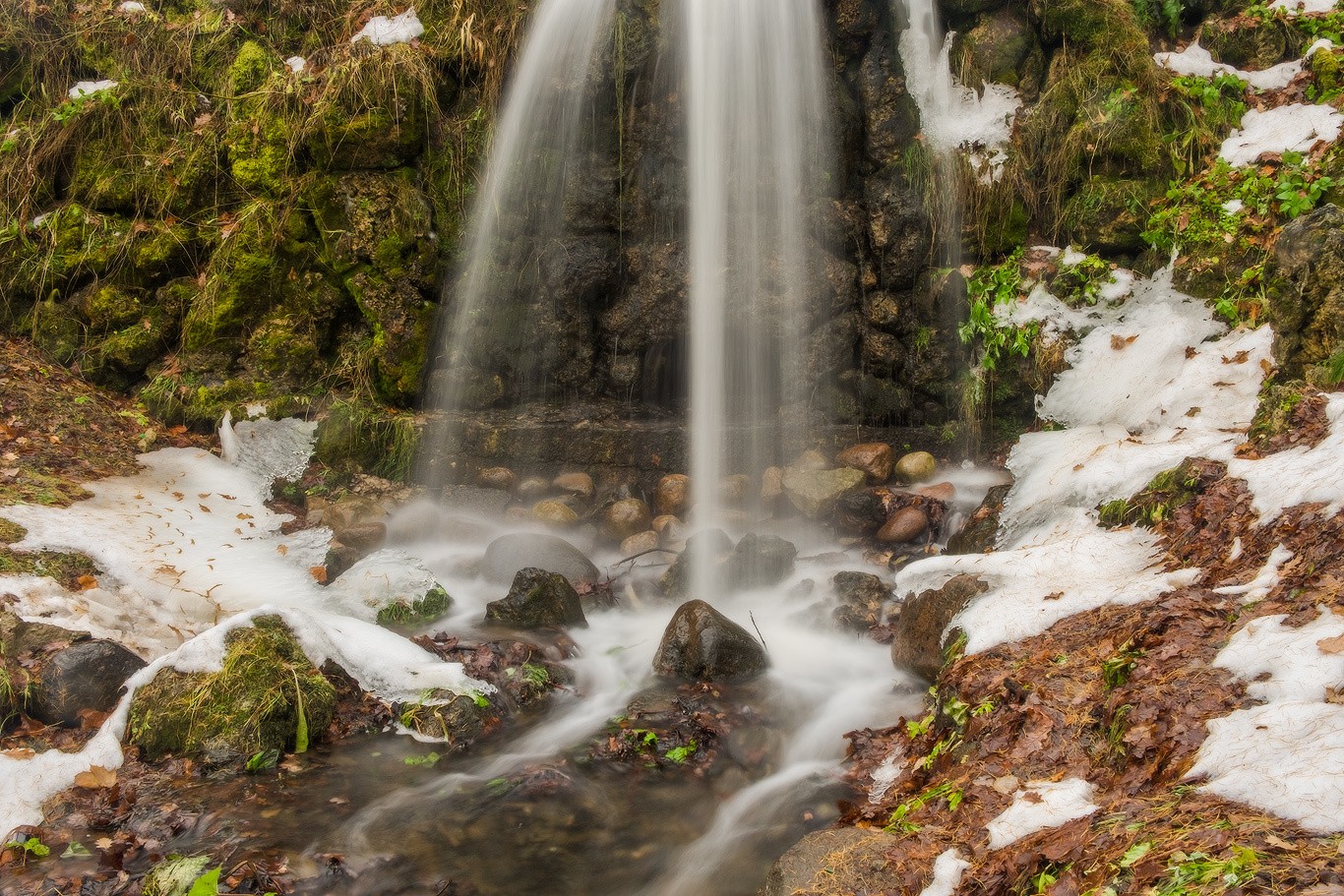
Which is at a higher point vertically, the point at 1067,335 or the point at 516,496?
the point at 1067,335

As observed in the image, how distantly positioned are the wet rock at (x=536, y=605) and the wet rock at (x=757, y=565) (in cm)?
150

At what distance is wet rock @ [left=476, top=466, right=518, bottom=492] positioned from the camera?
8266 mm

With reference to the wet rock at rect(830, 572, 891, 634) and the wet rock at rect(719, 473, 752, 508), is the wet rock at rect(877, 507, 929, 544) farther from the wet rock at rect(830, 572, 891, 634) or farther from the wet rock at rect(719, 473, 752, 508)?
the wet rock at rect(719, 473, 752, 508)

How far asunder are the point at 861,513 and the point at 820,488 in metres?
0.50

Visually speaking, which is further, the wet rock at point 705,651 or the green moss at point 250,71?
the green moss at point 250,71

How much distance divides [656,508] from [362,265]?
3966 mm

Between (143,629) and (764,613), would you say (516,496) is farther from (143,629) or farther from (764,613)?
(143,629)

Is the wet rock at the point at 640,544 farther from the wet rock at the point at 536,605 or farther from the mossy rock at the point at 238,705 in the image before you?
the mossy rock at the point at 238,705

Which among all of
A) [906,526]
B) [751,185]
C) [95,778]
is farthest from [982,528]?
[95,778]

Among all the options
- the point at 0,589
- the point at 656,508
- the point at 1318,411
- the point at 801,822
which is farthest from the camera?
the point at 656,508

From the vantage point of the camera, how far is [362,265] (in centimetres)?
838

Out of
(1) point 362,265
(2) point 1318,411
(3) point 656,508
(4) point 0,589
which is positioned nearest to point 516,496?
(3) point 656,508

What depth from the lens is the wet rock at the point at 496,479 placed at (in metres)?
8.27

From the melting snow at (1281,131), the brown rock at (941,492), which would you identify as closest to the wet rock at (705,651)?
the brown rock at (941,492)
